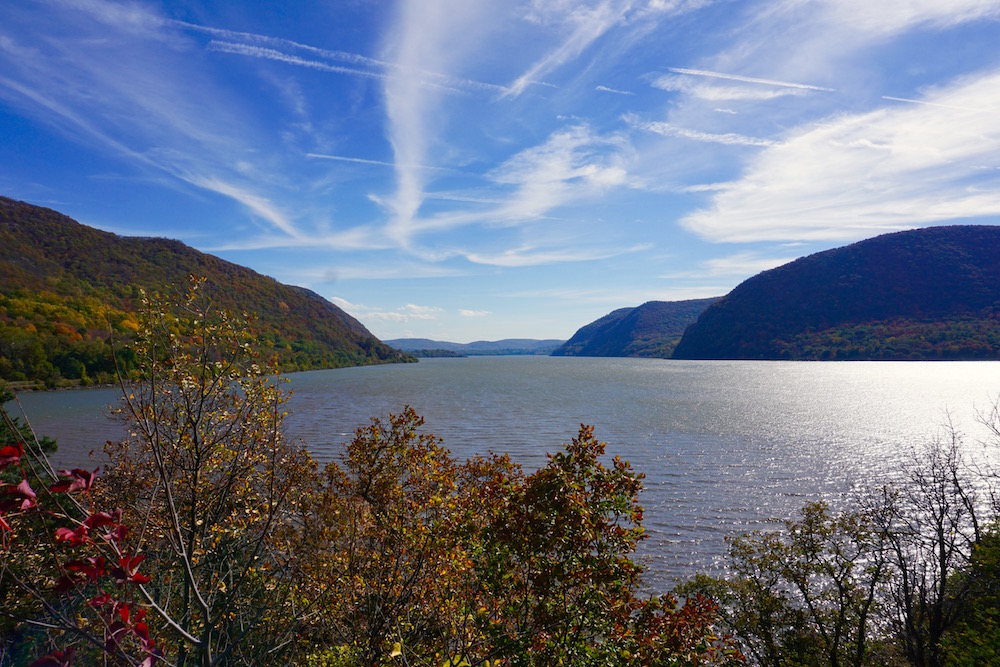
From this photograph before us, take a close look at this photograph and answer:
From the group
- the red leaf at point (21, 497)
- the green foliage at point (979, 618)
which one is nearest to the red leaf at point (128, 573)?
the red leaf at point (21, 497)

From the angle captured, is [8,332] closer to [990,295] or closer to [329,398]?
[329,398]

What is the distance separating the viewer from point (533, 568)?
8070mm

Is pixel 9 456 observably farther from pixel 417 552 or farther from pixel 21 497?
pixel 417 552

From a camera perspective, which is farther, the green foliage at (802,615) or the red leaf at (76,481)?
the green foliage at (802,615)

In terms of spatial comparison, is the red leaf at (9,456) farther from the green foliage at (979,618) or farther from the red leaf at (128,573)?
the green foliage at (979,618)

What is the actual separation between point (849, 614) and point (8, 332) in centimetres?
14609

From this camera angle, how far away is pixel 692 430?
57875 mm

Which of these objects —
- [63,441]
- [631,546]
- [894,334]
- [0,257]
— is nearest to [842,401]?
[631,546]

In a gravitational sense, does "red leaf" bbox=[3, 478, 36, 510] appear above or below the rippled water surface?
above

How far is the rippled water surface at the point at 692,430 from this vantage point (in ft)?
107

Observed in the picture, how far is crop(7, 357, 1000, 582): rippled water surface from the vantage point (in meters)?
32.7

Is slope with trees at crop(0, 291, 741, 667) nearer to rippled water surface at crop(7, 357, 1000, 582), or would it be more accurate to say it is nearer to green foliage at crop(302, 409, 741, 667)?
green foliage at crop(302, 409, 741, 667)

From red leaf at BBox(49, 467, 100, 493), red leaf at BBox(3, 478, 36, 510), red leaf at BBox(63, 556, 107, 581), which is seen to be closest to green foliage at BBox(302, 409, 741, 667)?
red leaf at BBox(63, 556, 107, 581)

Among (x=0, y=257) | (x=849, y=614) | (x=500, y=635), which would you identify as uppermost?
(x=0, y=257)
